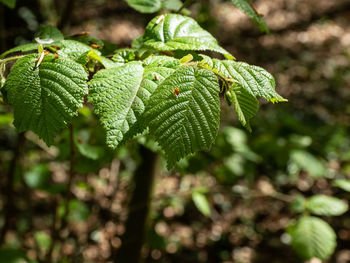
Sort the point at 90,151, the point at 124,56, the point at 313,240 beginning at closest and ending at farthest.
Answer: the point at 124,56
the point at 90,151
the point at 313,240

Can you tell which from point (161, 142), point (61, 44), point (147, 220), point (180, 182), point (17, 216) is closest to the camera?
point (161, 142)

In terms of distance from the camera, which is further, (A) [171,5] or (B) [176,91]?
(A) [171,5]

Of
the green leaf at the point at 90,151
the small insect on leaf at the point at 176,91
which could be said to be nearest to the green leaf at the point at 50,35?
the small insect on leaf at the point at 176,91

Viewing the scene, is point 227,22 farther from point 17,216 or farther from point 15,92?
point 15,92

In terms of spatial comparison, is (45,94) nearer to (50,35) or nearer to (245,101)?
(50,35)

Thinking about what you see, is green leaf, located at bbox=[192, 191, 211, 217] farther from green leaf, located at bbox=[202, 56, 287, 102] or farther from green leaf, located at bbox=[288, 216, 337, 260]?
green leaf, located at bbox=[202, 56, 287, 102]

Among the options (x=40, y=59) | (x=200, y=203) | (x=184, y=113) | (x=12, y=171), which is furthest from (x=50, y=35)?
(x=200, y=203)

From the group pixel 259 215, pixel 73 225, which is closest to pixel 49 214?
pixel 73 225
